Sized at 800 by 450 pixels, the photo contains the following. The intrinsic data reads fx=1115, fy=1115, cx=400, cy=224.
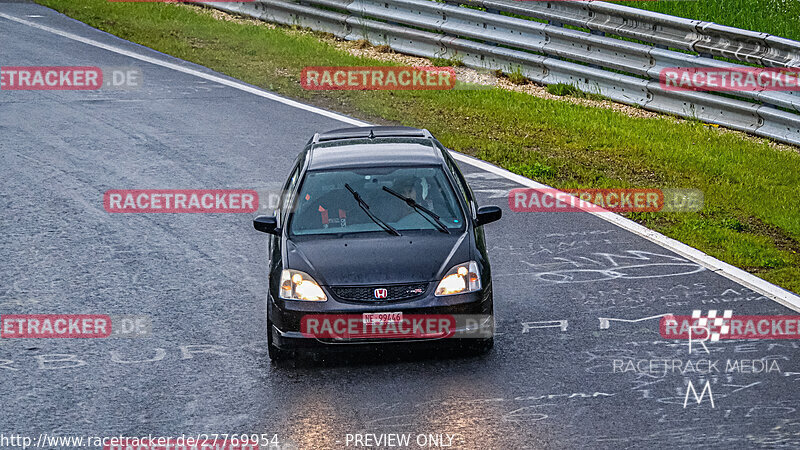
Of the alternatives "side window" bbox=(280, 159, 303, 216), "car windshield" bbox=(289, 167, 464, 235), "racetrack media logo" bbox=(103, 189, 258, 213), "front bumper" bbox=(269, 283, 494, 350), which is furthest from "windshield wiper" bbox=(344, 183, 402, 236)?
"racetrack media logo" bbox=(103, 189, 258, 213)

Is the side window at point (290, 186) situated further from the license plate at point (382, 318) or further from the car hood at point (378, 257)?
the license plate at point (382, 318)

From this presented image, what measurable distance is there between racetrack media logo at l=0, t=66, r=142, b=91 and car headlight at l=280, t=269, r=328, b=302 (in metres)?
9.50

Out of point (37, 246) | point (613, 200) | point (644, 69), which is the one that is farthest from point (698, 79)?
point (37, 246)

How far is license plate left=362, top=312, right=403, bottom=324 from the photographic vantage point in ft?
25.6

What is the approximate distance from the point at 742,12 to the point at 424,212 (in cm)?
1126

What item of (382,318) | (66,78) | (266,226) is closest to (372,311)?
(382,318)

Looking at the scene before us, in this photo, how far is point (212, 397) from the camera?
295 inches

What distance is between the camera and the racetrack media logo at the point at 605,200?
1170 cm

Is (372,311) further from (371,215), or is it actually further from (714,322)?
(714,322)

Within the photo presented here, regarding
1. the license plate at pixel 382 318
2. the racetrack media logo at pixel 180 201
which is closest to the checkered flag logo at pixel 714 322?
the license plate at pixel 382 318

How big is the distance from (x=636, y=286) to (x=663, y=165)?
396 centimetres

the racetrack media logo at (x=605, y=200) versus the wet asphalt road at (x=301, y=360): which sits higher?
the racetrack media logo at (x=605, y=200)

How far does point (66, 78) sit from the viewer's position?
16969mm

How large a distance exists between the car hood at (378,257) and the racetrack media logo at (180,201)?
3.51 metres
